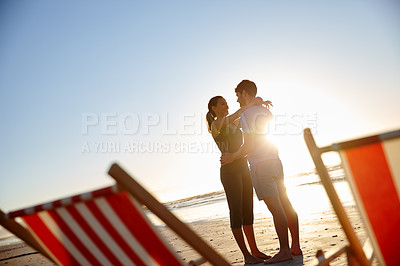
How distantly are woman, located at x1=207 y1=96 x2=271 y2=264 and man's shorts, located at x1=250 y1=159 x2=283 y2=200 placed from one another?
1.20ft

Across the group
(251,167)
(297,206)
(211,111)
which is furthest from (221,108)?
(297,206)

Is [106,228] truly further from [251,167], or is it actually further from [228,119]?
[228,119]

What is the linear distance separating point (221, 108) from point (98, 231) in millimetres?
2407

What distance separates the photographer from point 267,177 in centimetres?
357

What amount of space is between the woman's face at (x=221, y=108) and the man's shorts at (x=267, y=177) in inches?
30.0

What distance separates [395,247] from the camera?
1.79 metres

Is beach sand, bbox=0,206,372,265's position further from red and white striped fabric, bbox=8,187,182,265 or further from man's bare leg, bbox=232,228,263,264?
red and white striped fabric, bbox=8,187,182,265

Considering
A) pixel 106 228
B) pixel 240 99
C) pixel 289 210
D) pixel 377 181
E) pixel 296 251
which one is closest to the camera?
pixel 377 181

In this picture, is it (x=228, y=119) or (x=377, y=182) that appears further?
(x=228, y=119)

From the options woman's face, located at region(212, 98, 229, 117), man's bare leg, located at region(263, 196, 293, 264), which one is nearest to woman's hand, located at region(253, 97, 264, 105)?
woman's face, located at region(212, 98, 229, 117)

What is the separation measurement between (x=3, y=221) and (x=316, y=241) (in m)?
3.79

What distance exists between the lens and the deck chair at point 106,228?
1694mm

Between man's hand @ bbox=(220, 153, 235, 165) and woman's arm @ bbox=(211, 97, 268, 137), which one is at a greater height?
woman's arm @ bbox=(211, 97, 268, 137)

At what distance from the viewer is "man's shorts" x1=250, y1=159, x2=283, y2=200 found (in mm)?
3543
